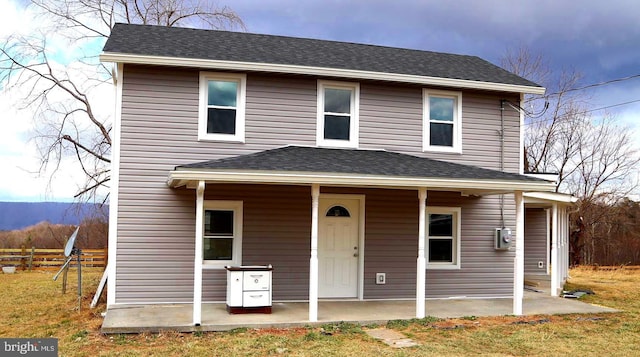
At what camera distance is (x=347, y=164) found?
10344 mm

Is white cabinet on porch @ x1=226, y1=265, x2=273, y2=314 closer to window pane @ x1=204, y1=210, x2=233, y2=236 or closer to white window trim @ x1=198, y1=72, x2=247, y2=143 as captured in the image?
window pane @ x1=204, y1=210, x2=233, y2=236

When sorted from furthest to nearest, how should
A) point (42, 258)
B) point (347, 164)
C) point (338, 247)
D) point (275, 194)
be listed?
point (42, 258)
point (338, 247)
point (275, 194)
point (347, 164)

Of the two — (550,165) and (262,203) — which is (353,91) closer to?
(262,203)

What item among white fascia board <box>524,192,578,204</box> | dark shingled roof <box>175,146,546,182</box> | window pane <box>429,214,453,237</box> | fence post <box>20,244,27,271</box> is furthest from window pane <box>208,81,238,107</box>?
fence post <box>20,244,27,271</box>

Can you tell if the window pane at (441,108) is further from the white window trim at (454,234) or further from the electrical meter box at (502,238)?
the electrical meter box at (502,238)

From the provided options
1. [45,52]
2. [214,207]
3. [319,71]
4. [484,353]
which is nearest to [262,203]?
[214,207]

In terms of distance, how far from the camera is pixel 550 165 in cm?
2816

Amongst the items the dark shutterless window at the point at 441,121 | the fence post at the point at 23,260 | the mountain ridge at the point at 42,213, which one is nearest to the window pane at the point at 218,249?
the dark shutterless window at the point at 441,121

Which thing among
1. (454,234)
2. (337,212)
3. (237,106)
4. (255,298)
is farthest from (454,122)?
(255,298)

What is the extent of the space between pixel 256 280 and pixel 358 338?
88.7 inches

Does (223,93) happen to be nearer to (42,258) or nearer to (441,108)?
(441,108)

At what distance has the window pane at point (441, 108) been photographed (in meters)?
12.6

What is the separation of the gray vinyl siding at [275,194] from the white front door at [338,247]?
1.05 feet

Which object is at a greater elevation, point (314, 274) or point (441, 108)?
point (441, 108)
